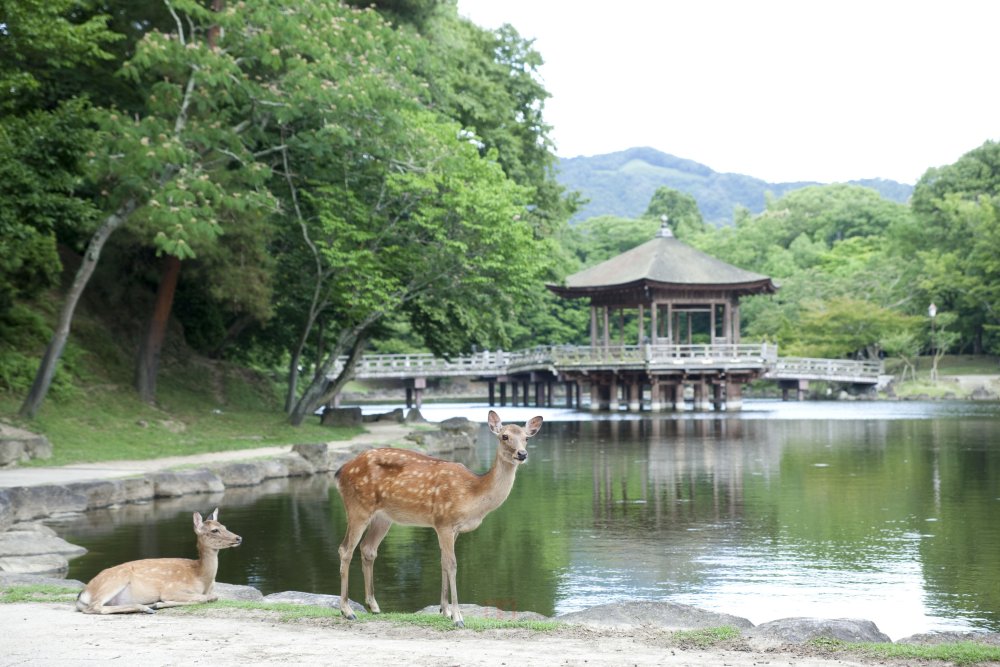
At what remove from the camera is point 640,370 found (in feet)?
170

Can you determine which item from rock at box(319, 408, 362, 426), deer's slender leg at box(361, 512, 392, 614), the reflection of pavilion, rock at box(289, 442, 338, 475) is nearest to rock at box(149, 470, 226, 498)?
rock at box(289, 442, 338, 475)

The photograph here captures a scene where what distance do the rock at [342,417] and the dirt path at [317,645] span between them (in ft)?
79.7

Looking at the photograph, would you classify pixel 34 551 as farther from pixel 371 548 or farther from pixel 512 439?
pixel 512 439

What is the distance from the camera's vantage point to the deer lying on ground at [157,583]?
314 inches

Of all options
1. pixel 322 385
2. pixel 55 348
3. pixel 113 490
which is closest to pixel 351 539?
pixel 113 490

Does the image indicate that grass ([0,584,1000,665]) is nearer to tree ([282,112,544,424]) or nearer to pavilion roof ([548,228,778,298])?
tree ([282,112,544,424])

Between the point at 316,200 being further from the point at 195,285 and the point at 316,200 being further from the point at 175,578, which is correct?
the point at 175,578

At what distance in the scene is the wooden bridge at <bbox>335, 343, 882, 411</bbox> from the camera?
170ft

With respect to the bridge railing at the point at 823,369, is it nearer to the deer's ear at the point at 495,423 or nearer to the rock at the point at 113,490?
the rock at the point at 113,490

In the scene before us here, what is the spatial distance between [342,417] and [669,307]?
24.6 meters

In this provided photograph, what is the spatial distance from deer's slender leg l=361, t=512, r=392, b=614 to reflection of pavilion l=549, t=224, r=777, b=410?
141ft

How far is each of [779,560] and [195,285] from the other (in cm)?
2128

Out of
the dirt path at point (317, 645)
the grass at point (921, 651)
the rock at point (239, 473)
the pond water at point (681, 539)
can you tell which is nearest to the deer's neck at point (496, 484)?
the dirt path at point (317, 645)

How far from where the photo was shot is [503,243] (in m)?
28.9
